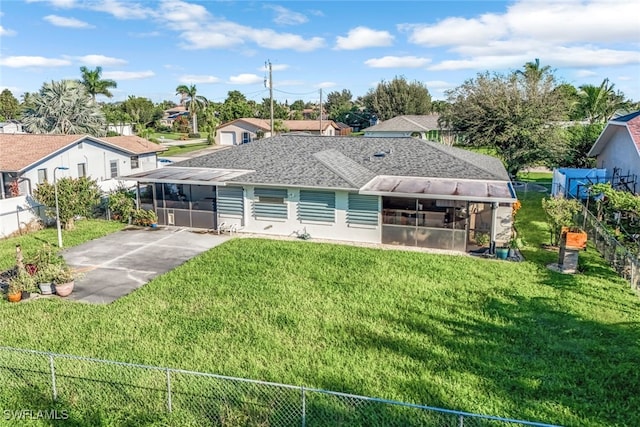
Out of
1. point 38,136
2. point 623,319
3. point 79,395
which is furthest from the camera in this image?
point 38,136

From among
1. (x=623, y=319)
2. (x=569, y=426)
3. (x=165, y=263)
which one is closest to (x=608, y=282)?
(x=623, y=319)

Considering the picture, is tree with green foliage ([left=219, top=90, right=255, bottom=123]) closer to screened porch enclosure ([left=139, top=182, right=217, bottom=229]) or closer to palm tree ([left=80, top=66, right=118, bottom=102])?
palm tree ([left=80, top=66, right=118, bottom=102])

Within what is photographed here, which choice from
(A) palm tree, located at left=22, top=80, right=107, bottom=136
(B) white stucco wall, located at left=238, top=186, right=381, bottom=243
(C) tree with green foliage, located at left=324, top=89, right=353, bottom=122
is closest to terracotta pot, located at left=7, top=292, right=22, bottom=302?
(B) white stucco wall, located at left=238, top=186, right=381, bottom=243

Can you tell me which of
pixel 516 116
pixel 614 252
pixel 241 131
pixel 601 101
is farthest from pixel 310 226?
pixel 241 131

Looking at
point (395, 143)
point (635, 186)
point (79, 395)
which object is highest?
point (395, 143)

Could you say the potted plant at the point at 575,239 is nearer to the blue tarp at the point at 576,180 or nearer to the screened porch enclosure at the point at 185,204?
the blue tarp at the point at 576,180

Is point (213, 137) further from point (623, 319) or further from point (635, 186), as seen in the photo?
point (623, 319)
